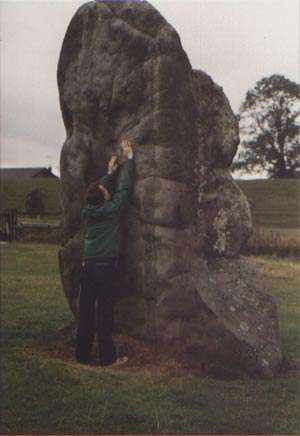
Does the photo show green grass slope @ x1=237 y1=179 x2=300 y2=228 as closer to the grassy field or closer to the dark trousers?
the grassy field

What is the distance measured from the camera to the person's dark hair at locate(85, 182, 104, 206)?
852 cm

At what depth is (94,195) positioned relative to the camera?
852 cm

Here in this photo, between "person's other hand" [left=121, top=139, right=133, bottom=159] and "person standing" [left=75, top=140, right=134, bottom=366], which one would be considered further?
"person's other hand" [left=121, top=139, right=133, bottom=159]

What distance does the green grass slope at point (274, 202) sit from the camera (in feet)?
118

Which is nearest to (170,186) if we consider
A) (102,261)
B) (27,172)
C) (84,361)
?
(102,261)

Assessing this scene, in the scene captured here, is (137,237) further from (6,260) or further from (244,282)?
(6,260)

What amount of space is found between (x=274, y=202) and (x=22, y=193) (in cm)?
1411

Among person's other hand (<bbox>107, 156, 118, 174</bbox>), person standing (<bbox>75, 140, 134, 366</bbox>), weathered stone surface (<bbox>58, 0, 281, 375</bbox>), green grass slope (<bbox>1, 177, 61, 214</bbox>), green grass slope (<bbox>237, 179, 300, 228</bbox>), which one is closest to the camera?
weathered stone surface (<bbox>58, 0, 281, 375</bbox>)

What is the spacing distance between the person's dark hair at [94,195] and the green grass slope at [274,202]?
24878 millimetres

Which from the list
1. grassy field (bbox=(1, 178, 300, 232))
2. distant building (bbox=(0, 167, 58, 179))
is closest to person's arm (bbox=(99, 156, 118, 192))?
grassy field (bbox=(1, 178, 300, 232))

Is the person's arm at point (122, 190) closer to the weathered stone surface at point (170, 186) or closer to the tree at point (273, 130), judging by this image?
the weathered stone surface at point (170, 186)

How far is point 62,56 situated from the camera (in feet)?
31.3

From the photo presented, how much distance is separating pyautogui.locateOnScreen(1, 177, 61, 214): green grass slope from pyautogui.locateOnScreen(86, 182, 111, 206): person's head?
30.0 m

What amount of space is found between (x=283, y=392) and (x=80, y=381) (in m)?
1.98
